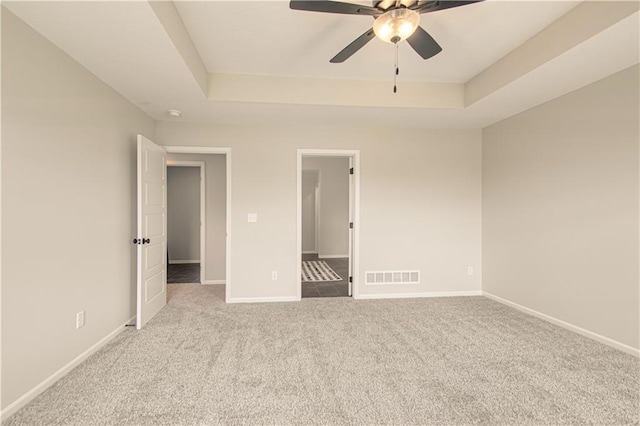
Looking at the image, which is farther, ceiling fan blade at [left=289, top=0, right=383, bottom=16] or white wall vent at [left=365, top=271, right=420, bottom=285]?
white wall vent at [left=365, top=271, right=420, bottom=285]

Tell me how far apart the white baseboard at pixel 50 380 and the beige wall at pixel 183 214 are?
4076mm

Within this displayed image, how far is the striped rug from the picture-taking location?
519 centimetres

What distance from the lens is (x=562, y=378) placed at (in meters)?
2.05

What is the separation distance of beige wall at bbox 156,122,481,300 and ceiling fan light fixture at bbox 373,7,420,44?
218 centimetres

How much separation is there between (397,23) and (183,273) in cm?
548

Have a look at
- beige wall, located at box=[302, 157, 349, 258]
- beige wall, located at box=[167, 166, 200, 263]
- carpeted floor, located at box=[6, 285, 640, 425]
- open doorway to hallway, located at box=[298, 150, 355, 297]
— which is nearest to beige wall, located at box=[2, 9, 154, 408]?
carpeted floor, located at box=[6, 285, 640, 425]

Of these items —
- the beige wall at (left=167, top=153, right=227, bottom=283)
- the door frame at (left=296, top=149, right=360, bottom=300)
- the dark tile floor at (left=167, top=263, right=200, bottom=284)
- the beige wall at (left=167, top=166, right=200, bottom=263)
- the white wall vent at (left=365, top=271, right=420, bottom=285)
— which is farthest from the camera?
the beige wall at (left=167, top=166, right=200, bottom=263)

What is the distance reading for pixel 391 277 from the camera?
4.05 metres

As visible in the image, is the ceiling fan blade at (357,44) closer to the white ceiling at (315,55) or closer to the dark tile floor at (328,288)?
Answer: the white ceiling at (315,55)

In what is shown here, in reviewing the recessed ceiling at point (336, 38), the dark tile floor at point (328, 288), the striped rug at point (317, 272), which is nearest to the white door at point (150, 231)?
the recessed ceiling at point (336, 38)

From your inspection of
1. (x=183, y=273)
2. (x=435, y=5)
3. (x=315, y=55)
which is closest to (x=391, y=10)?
(x=435, y=5)

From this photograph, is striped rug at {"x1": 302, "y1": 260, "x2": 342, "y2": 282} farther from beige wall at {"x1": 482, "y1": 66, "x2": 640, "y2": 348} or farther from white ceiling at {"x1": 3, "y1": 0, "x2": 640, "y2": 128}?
white ceiling at {"x1": 3, "y1": 0, "x2": 640, "y2": 128}

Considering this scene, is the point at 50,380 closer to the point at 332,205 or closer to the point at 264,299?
the point at 264,299

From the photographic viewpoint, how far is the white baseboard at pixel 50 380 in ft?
5.51
